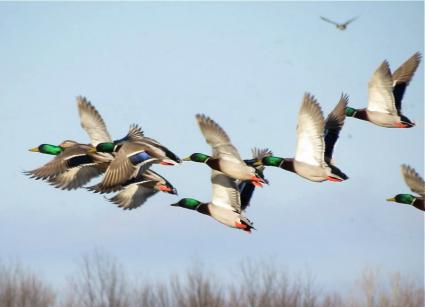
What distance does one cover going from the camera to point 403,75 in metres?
34.9

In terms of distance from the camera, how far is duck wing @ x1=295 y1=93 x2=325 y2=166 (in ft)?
97.6

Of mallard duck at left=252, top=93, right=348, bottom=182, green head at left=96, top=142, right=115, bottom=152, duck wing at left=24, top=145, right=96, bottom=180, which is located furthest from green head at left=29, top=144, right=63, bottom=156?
mallard duck at left=252, top=93, right=348, bottom=182

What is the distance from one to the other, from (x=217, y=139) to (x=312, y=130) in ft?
8.03

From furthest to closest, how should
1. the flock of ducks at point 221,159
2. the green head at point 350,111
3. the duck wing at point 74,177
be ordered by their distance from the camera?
the green head at point 350,111, the duck wing at point 74,177, the flock of ducks at point 221,159

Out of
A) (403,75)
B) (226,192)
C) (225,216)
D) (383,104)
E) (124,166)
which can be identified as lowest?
(225,216)

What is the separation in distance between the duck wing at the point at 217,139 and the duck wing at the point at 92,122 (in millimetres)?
4555

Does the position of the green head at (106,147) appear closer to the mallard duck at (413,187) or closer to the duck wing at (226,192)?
the duck wing at (226,192)

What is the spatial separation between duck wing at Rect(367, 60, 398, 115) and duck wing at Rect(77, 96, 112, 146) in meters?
7.27

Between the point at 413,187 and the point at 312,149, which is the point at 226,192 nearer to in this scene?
the point at 312,149

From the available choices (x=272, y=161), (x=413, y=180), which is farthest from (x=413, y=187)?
(x=272, y=161)

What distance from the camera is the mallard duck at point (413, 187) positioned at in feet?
98.1

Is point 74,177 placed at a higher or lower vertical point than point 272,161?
lower

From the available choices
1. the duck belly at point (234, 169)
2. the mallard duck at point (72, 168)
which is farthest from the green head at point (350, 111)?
the mallard duck at point (72, 168)

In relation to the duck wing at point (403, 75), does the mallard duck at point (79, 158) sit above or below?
below
